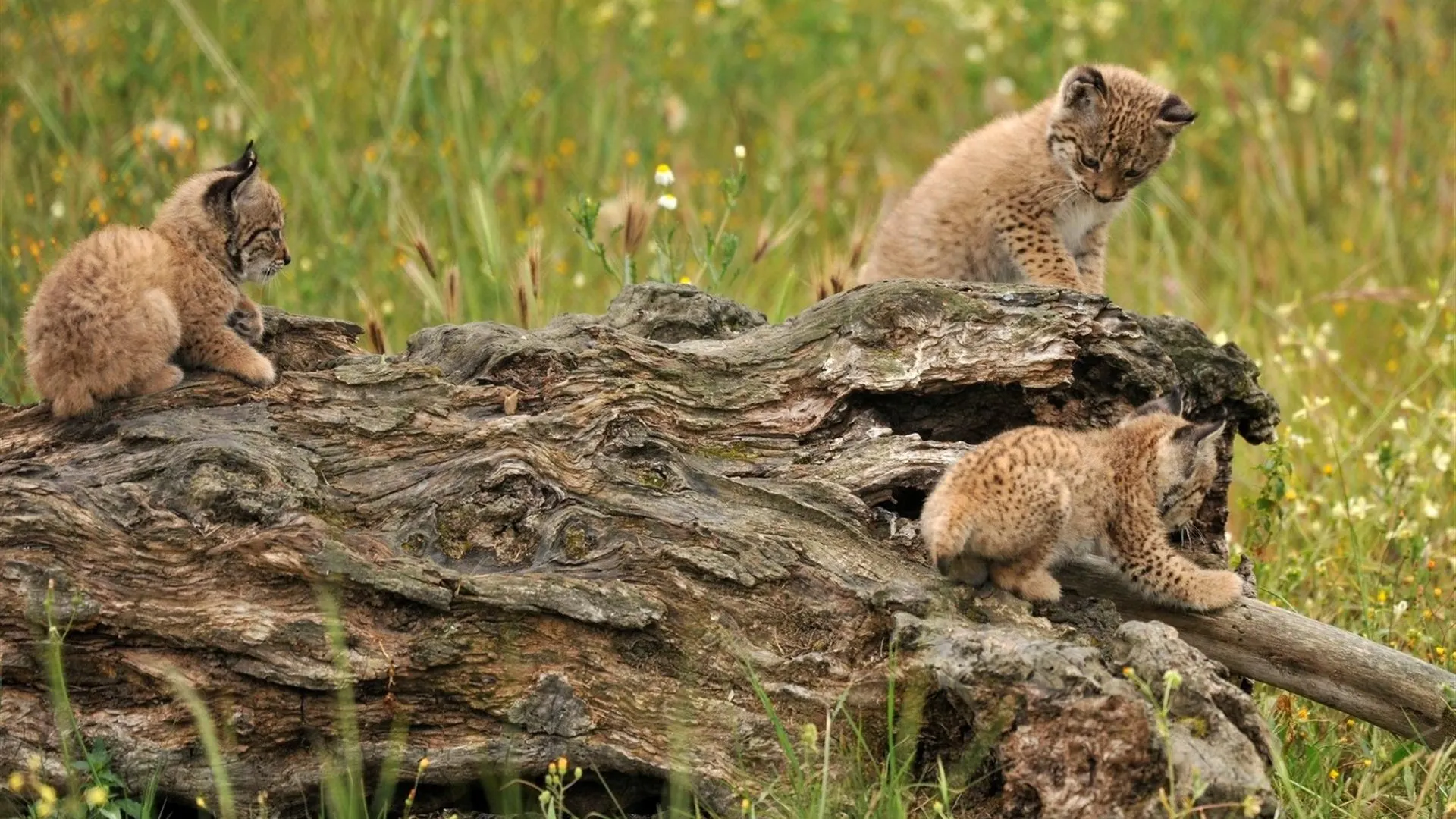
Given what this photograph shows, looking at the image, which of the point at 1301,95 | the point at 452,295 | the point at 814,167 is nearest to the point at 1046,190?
the point at 452,295

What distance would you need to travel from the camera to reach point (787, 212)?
32.7ft

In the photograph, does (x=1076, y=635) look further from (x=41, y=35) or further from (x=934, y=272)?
(x=41, y=35)

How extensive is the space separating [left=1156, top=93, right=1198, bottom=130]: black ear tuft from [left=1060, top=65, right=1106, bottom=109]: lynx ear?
267 millimetres

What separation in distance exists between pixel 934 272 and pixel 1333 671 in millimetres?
3171

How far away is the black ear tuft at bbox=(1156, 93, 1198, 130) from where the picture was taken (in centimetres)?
721

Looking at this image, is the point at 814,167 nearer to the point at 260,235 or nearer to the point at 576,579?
the point at 260,235

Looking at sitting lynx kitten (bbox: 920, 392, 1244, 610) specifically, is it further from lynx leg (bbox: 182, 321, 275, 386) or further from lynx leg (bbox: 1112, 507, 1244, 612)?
lynx leg (bbox: 182, 321, 275, 386)

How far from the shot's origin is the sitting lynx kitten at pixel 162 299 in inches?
194

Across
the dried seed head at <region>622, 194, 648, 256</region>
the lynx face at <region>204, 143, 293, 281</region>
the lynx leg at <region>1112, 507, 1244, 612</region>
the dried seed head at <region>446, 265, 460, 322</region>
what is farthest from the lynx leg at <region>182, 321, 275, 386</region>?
the lynx leg at <region>1112, 507, 1244, 612</region>

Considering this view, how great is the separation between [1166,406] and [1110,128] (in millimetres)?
2480

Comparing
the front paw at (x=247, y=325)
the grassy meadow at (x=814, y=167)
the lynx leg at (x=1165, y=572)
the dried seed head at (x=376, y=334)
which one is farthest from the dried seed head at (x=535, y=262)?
the lynx leg at (x=1165, y=572)

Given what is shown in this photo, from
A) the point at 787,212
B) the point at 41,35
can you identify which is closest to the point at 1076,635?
the point at 787,212

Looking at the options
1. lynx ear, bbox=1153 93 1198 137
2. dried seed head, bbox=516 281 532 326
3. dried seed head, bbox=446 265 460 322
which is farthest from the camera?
lynx ear, bbox=1153 93 1198 137

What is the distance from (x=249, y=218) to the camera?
5797 millimetres
